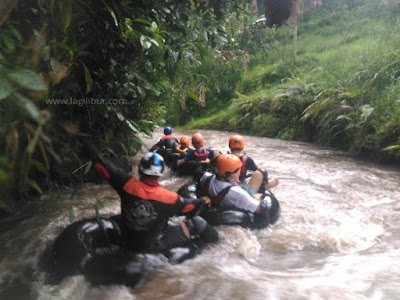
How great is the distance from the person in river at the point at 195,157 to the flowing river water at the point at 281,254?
1.98 feet

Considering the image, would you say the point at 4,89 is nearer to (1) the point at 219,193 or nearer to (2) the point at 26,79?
(2) the point at 26,79

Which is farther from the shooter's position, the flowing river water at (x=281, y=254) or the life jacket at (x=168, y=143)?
the life jacket at (x=168, y=143)

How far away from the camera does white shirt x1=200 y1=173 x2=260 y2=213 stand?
15.5ft

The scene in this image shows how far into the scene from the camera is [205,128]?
714 inches

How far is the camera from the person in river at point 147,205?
3.49 m

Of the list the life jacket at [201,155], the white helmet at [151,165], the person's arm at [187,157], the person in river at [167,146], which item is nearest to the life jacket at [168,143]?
the person in river at [167,146]

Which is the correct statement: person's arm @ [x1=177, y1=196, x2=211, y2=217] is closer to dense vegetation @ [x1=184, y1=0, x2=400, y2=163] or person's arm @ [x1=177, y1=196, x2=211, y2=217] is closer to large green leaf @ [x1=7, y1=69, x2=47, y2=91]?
large green leaf @ [x1=7, y1=69, x2=47, y2=91]

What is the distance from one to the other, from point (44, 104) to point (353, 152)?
8117 mm

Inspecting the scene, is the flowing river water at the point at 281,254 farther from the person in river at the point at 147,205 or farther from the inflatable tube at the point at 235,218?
the person in river at the point at 147,205

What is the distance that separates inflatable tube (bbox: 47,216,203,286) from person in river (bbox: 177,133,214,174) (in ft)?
12.3


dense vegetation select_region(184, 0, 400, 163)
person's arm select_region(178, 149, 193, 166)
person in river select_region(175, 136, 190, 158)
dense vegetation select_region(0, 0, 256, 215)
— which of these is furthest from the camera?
dense vegetation select_region(184, 0, 400, 163)

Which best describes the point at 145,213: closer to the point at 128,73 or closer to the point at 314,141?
the point at 128,73

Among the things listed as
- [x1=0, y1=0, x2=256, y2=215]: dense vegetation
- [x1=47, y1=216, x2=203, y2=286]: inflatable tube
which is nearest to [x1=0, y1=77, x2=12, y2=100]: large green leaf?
[x1=0, y1=0, x2=256, y2=215]: dense vegetation

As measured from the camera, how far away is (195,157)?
764 cm
